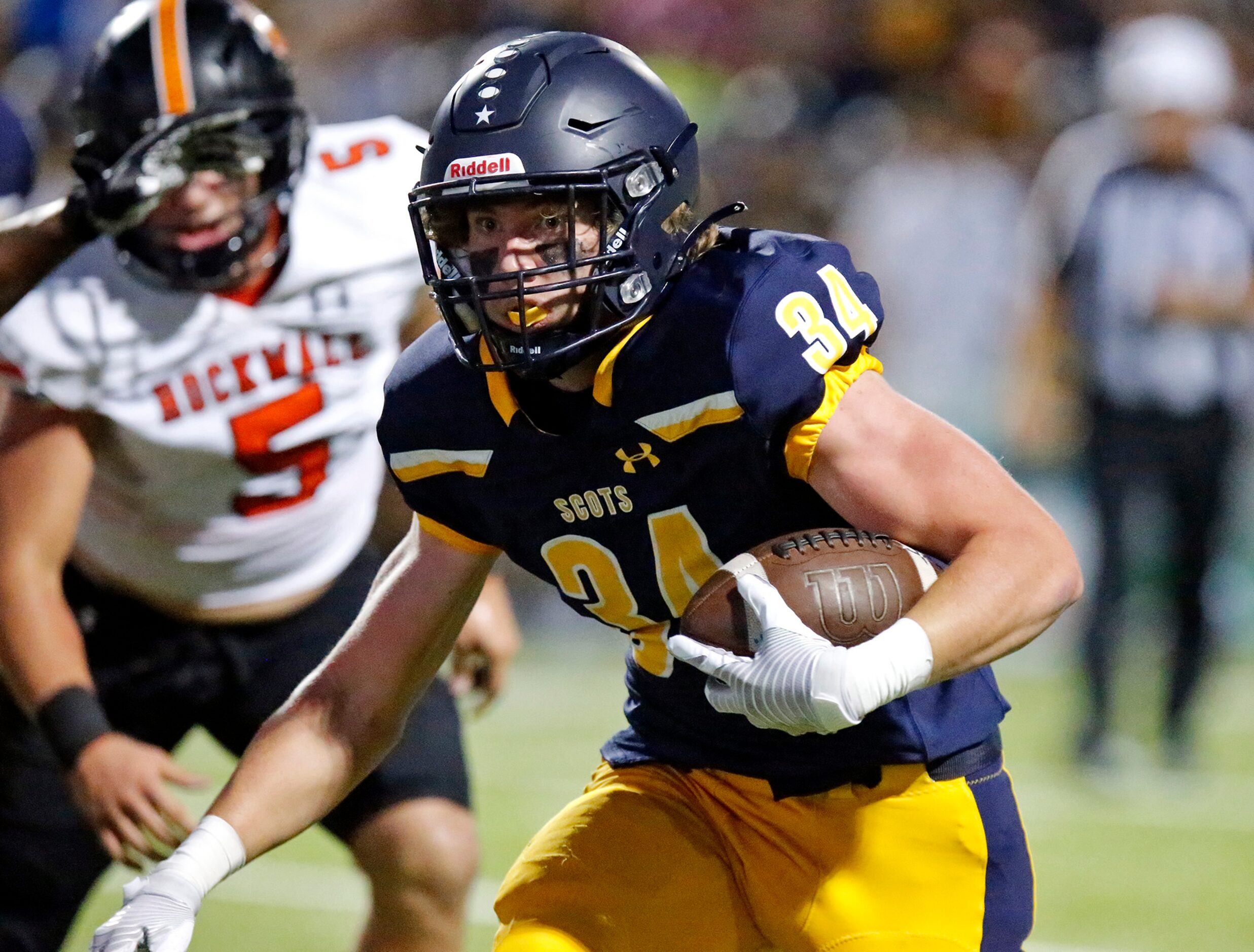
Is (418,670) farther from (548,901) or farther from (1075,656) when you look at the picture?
(1075,656)

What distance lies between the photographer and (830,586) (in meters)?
2.04

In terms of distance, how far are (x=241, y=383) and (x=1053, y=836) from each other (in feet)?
9.07

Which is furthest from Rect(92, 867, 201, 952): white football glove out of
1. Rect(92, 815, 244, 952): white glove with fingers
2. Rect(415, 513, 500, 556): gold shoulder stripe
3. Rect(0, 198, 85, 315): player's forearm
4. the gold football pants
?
Rect(0, 198, 85, 315): player's forearm

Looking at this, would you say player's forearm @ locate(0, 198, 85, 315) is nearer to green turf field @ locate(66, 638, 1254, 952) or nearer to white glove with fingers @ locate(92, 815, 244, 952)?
white glove with fingers @ locate(92, 815, 244, 952)

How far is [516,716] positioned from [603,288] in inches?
190

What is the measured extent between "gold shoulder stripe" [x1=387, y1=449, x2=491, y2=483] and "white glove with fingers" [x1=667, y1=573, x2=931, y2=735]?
0.47 m

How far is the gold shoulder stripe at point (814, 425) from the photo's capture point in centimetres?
210

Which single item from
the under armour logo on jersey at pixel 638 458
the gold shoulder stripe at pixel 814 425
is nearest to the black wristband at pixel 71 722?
the under armour logo on jersey at pixel 638 458

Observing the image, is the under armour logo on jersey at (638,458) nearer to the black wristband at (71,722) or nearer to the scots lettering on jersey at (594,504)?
the scots lettering on jersey at (594,504)

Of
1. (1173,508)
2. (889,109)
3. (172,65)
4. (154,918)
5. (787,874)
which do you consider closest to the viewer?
(154,918)

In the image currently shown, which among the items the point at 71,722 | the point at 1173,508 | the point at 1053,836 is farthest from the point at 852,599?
the point at 1173,508

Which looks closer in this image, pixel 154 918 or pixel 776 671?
pixel 776 671

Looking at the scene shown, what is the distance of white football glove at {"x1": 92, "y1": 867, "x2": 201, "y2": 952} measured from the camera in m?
2.13

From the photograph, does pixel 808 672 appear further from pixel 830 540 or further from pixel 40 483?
pixel 40 483
